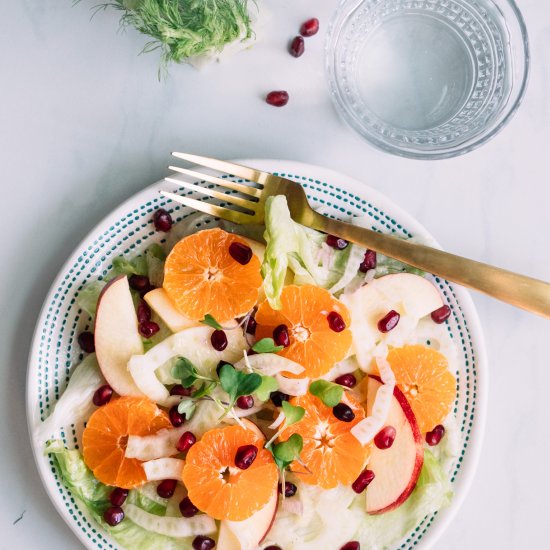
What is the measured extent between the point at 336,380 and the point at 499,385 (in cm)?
65

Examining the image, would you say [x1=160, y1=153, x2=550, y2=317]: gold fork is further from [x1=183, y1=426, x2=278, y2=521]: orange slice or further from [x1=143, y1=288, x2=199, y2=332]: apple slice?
[x1=183, y1=426, x2=278, y2=521]: orange slice

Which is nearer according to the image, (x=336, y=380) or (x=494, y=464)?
(x=336, y=380)

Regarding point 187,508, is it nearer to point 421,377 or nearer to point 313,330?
point 313,330

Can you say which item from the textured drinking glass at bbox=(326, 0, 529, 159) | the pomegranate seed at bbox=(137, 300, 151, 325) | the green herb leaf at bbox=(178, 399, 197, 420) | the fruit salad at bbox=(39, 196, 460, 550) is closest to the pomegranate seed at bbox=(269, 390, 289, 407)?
the fruit salad at bbox=(39, 196, 460, 550)

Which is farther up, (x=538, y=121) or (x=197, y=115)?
(x=538, y=121)

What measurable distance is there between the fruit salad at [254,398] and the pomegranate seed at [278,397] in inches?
0.6

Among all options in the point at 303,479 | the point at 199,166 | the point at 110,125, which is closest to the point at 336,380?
the point at 303,479

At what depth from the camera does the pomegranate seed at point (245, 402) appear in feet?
7.05

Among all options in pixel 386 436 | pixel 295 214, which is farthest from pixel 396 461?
pixel 295 214

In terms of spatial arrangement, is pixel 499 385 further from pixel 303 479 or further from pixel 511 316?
pixel 303 479


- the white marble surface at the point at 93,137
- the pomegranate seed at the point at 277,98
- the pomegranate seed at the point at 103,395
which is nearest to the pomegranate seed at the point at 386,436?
the white marble surface at the point at 93,137

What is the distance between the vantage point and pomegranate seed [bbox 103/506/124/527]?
2.15 m

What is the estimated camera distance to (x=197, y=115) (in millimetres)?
2377

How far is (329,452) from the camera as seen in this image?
2125 millimetres
